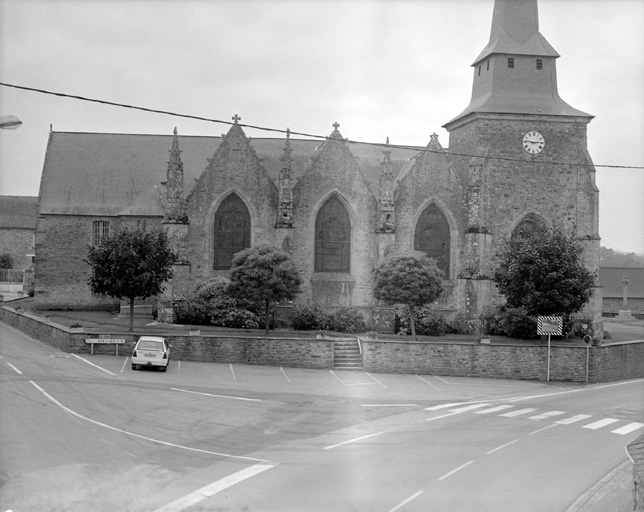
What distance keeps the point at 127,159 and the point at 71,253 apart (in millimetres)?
7314

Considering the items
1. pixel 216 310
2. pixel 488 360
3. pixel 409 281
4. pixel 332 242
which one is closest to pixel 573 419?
pixel 488 360

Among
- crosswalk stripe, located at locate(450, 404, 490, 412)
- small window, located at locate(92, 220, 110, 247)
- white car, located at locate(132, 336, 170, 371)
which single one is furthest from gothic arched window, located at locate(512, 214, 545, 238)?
white car, located at locate(132, 336, 170, 371)

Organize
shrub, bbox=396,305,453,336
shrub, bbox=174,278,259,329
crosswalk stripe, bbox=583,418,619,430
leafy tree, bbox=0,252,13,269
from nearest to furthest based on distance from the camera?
crosswalk stripe, bbox=583,418,619,430, shrub, bbox=174,278,259,329, shrub, bbox=396,305,453,336, leafy tree, bbox=0,252,13,269

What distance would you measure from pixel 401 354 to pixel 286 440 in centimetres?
1610

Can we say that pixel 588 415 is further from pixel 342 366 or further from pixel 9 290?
pixel 9 290

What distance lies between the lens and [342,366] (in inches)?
1403

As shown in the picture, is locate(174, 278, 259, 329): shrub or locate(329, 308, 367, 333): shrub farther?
locate(329, 308, 367, 333): shrub

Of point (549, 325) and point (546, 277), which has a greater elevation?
point (546, 277)

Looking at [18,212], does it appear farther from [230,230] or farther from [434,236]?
[434,236]

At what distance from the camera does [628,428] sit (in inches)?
950

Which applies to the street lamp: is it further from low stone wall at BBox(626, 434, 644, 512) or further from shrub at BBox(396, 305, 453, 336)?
shrub at BBox(396, 305, 453, 336)

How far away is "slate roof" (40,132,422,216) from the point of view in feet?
165

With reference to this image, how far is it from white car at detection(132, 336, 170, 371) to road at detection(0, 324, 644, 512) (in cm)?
39

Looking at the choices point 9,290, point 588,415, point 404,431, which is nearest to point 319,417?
point 404,431
